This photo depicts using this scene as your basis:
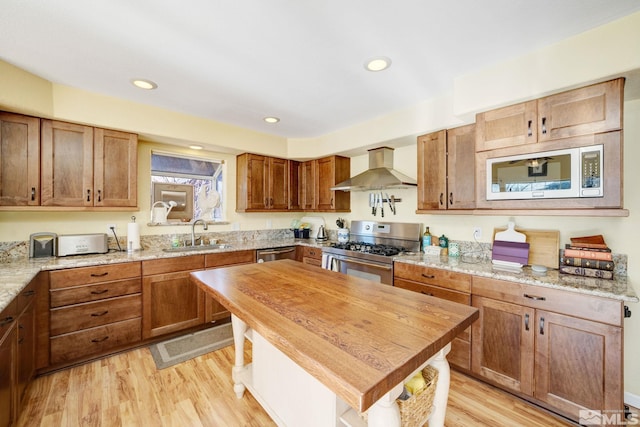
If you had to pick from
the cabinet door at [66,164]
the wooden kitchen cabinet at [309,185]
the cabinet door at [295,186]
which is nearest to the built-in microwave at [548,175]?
the wooden kitchen cabinet at [309,185]

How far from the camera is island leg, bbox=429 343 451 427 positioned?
125cm

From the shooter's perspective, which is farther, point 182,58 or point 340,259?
point 340,259

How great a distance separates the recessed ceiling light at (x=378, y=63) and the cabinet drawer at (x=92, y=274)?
273 cm

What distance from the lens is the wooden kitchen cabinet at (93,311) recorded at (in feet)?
7.09

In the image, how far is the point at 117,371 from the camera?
2215mm

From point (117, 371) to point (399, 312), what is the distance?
249 centimetres

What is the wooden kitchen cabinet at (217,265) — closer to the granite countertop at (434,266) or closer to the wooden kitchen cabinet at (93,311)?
the granite countertop at (434,266)

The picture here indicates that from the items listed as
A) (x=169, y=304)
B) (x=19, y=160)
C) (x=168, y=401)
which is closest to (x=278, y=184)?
(x=169, y=304)

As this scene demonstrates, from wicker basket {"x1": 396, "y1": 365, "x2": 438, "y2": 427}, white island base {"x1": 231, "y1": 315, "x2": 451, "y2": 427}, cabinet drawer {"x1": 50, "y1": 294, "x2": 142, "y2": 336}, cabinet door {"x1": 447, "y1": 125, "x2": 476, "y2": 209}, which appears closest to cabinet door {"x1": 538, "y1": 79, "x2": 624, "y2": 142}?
cabinet door {"x1": 447, "y1": 125, "x2": 476, "y2": 209}

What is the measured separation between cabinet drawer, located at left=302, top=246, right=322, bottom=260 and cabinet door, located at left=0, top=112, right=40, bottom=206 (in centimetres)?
273

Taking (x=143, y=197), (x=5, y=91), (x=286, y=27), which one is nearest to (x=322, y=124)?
(x=286, y=27)

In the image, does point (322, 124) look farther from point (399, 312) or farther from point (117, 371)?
point (117, 371)

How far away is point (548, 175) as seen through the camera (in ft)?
6.14

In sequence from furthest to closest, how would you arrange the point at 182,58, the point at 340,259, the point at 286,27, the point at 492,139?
the point at 340,259 → the point at 492,139 → the point at 182,58 → the point at 286,27
